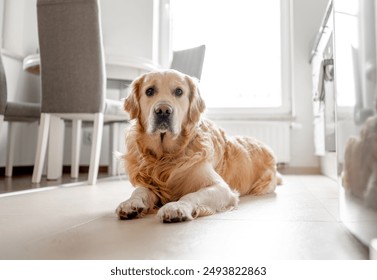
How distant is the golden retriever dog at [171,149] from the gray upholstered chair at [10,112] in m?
1.34

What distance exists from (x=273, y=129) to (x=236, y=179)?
2.17 meters

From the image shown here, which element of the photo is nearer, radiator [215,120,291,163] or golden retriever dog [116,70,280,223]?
golden retriever dog [116,70,280,223]

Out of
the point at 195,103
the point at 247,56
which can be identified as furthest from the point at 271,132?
the point at 195,103

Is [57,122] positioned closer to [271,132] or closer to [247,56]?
[271,132]

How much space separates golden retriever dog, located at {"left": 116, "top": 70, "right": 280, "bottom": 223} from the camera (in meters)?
1.37

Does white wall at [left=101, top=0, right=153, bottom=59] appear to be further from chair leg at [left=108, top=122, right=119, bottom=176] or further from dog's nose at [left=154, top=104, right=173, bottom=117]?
dog's nose at [left=154, top=104, right=173, bottom=117]

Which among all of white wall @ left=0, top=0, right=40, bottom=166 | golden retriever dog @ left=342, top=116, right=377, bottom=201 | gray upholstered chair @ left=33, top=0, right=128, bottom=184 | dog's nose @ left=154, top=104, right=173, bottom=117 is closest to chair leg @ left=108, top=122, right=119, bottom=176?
white wall @ left=0, top=0, right=40, bottom=166

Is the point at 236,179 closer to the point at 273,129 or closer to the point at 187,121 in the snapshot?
the point at 187,121

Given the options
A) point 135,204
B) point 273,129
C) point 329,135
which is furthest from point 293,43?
point 135,204

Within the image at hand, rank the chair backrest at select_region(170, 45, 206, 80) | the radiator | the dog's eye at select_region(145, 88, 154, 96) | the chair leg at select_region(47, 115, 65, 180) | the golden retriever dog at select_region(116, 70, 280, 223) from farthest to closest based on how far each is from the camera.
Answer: the radiator → the chair backrest at select_region(170, 45, 206, 80) → the chair leg at select_region(47, 115, 65, 180) → the dog's eye at select_region(145, 88, 154, 96) → the golden retriever dog at select_region(116, 70, 280, 223)

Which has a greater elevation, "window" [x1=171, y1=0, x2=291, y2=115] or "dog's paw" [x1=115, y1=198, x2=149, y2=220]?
"window" [x1=171, y1=0, x2=291, y2=115]

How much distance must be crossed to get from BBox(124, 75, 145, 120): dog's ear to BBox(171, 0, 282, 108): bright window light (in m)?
2.69

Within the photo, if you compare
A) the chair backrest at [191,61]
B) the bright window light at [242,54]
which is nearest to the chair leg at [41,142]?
the chair backrest at [191,61]

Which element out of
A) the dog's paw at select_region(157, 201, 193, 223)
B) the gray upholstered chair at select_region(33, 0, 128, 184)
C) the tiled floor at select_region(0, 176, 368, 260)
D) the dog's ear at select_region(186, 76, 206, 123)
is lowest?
the tiled floor at select_region(0, 176, 368, 260)
